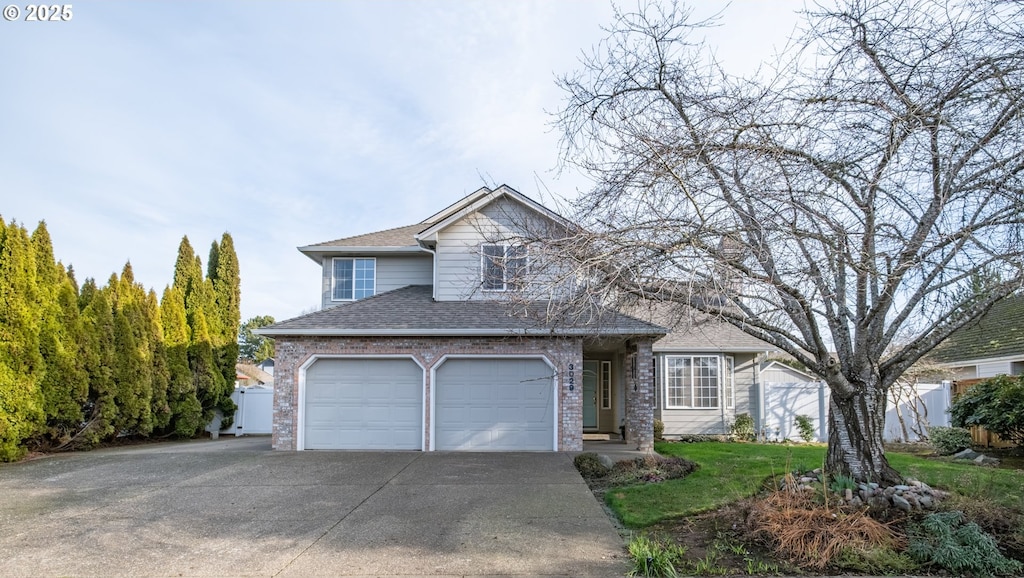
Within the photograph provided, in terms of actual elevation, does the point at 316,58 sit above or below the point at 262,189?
above

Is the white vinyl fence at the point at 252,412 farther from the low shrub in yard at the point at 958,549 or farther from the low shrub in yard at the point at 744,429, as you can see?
the low shrub in yard at the point at 958,549

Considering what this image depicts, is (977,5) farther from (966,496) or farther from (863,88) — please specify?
(966,496)

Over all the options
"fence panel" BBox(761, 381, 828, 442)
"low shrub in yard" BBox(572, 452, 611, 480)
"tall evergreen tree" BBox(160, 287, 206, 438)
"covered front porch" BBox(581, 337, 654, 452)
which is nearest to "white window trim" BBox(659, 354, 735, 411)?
"covered front porch" BBox(581, 337, 654, 452)

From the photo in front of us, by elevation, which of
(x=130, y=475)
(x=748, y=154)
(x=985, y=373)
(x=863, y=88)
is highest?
(x=863, y=88)

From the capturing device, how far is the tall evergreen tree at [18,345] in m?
11.4

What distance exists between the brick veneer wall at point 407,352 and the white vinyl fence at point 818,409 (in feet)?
23.2

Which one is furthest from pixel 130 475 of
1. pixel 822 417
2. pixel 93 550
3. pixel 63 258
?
pixel 822 417

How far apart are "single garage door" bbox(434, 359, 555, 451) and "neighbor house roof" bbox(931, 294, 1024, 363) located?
29.6 ft

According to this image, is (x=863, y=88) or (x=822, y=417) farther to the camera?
(x=822, y=417)

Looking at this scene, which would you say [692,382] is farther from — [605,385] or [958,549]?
[958,549]

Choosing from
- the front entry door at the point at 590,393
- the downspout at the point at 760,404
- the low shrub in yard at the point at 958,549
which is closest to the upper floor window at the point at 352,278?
the front entry door at the point at 590,393

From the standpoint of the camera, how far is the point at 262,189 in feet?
52.3

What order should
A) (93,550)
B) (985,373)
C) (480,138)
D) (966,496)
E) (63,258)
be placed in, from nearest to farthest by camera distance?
(93,550) → (966,496) → (480,138) → (63,258) → (985,373)

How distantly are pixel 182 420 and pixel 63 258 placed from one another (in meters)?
5.42
